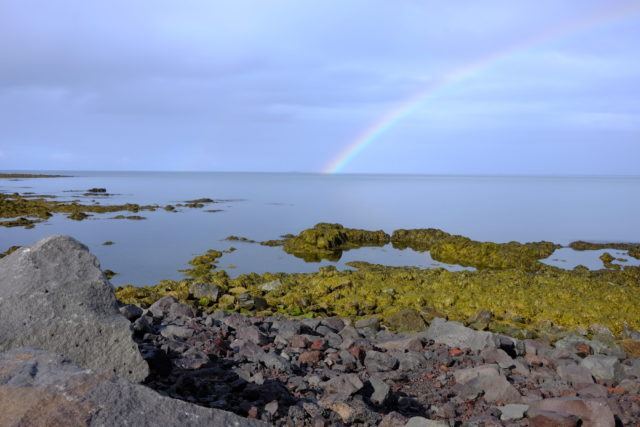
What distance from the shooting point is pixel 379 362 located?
8531mm

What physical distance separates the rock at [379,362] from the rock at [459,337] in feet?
5.24

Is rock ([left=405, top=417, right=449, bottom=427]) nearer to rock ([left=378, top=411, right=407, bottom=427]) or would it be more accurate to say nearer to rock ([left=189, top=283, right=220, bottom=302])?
rock ([left=378, top=411, right=407, bottom=427])

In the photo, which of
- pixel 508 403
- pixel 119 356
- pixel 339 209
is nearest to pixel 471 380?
pixel 508 403

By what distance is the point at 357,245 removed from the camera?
33.2m

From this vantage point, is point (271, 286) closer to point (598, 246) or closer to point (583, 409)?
point (583, 409)

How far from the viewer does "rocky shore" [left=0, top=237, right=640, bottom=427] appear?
4.49 metres

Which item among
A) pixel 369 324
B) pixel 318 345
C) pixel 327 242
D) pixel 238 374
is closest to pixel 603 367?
pixel 318 345

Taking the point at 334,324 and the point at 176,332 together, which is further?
the point at 334,324

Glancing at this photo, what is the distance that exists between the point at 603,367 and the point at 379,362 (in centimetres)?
337

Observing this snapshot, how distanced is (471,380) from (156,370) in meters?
4.00

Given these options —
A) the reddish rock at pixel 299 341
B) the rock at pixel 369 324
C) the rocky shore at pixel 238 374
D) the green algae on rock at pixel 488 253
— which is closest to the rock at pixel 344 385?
the rocky shore at pixel 238 374

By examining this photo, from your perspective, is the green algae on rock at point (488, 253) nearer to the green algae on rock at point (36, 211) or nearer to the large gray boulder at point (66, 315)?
the large gray boulder at point (66, 315)

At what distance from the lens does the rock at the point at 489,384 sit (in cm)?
728

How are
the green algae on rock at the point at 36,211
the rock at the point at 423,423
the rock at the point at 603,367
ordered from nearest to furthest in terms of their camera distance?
the rock at the point at 423,423, the rock at the point at 603,367, the green algae on rock at the point at 36,211
